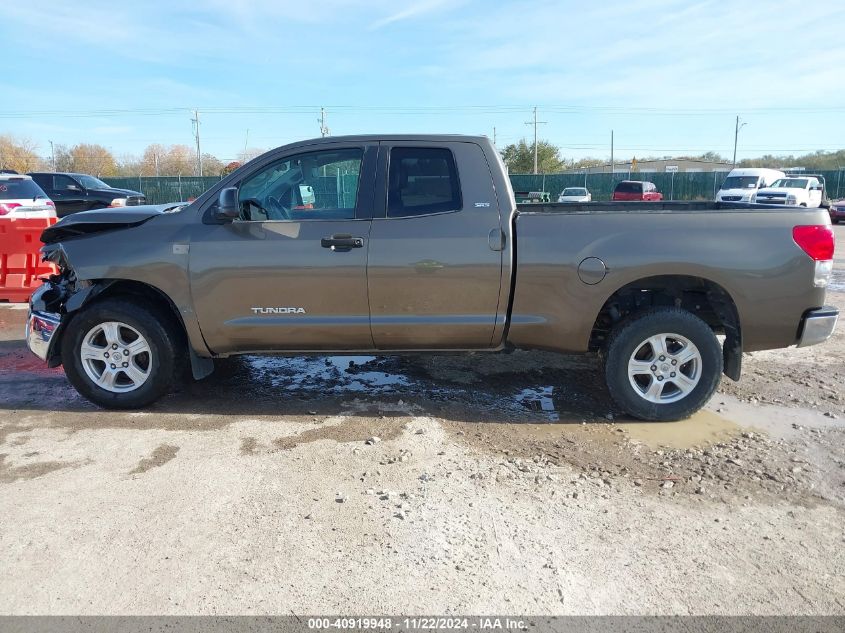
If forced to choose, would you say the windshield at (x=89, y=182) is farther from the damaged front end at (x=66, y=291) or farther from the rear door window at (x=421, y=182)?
the rear door window at (x=421, y=182)

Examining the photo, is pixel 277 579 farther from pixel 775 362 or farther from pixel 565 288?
pixel 775 362

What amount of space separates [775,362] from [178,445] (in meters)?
5.31

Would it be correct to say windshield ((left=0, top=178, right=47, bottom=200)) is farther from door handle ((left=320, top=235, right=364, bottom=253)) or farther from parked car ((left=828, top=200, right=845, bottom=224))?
parked car ((left=828, top=200, right=845, bottom=224))

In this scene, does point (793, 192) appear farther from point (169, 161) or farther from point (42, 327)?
point (169, 161)

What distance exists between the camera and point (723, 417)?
4.62 metres

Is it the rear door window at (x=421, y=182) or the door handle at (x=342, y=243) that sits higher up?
the rear door window at (x=421, y=182)

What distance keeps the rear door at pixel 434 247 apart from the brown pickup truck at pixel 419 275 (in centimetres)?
1

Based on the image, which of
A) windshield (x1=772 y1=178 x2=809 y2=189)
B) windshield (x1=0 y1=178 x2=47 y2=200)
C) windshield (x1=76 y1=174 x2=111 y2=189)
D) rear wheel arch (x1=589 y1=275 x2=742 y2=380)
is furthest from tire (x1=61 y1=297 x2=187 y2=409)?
windshield (x1=772 y1=178 x2=809 y2=189)

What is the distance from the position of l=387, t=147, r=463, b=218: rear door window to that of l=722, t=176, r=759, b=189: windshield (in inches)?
1101

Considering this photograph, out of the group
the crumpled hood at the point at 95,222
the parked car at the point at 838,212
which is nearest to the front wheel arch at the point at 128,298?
the crumpled hood at the point at 95,222

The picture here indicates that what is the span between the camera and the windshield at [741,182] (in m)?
28.1

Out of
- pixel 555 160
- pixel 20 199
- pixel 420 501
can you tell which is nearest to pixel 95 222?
pixel 420 501

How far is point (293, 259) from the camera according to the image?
4.40m

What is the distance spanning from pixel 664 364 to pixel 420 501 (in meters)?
2.13
